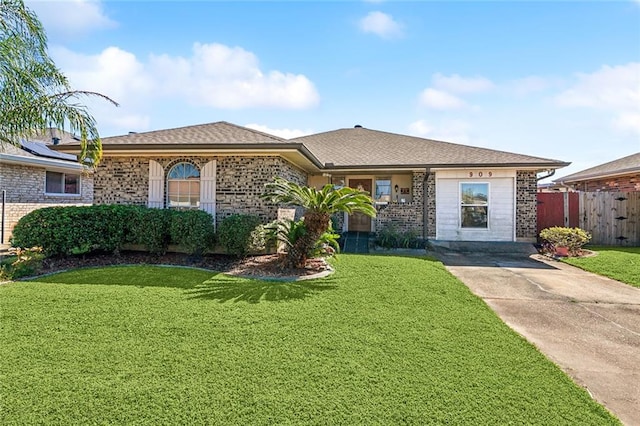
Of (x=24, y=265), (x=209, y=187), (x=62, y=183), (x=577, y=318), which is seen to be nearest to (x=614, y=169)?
(x=577, y=318)

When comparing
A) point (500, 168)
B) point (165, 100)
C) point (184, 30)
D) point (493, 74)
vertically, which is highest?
point (184, 30)

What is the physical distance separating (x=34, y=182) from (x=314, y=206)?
A: 13222 mm

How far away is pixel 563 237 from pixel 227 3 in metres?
12.2

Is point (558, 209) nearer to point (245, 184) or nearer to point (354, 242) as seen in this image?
point (354, 242)

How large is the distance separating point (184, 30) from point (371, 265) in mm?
8085

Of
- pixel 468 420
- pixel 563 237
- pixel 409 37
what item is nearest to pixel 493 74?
pixel 409 37

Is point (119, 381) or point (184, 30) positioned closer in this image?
point (119, 381)

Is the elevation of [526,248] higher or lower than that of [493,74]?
lower

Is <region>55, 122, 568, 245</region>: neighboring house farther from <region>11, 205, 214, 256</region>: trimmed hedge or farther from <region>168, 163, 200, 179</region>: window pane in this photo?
<region>11, 205, 214, 256</region>: trimmed hedge

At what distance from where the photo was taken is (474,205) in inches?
473

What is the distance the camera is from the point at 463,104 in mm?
11930

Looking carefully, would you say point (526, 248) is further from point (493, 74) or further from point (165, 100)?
point (165, 100)

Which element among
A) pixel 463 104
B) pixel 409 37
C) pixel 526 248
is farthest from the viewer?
pixel 463 104

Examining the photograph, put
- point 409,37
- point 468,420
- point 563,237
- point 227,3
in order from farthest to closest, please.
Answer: point 563,237, point 409,37, point 227,3, point 468,420
